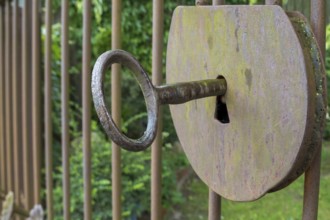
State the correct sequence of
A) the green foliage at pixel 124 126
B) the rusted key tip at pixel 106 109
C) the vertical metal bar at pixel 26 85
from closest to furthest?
the rusted key tip at pixel 106 109
the green foliage at pixel 124 126
the vertical metal bar at pixel 26 85

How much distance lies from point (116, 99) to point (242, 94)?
0.40 meters

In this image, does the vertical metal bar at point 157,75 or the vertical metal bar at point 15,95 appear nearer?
the vertical metal bar at point 157,75

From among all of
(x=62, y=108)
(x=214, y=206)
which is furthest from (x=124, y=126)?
(x=214, y=206)

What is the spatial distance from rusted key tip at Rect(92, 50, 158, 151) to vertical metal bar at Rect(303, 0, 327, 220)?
212mm

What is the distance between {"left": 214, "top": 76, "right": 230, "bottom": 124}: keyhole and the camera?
74 cm

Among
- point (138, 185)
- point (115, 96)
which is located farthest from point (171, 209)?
point (138, 185)

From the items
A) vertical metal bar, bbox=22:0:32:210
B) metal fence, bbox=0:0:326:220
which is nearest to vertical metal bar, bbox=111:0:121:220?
metal fence, bbox=0:0:326:220

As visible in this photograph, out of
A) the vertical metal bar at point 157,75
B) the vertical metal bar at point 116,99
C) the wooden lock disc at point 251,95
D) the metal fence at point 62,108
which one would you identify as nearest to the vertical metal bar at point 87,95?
the metal fence at point 62,108

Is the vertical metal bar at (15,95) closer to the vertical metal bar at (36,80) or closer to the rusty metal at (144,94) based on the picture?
the vertical metal bar at (36,80)

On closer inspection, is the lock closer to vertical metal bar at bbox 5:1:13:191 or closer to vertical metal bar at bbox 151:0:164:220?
vertical metal bar at bbox 151:0:164:220

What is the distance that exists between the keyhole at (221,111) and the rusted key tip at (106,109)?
14cm

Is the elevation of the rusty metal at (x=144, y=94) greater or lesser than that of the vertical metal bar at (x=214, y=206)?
greater

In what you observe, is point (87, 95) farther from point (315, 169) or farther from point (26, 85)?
point (315, 169)

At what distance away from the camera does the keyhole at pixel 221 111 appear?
2.42 feet
